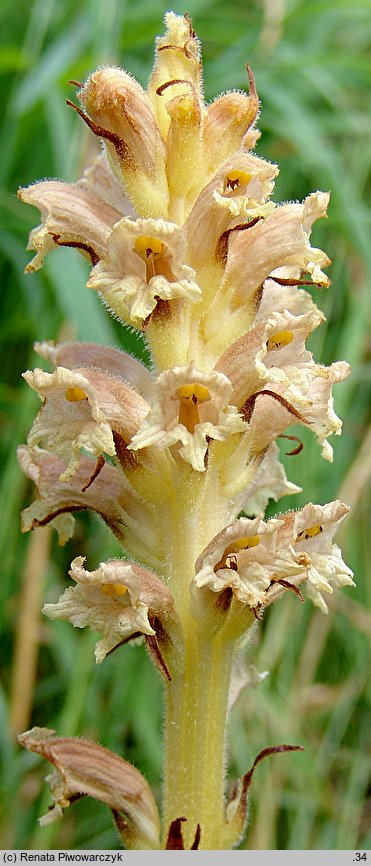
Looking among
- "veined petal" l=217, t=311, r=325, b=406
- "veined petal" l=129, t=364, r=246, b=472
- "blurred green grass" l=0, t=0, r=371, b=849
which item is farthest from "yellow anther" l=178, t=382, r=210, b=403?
"blurred green grass" l=0, t=0, r=371, b=849

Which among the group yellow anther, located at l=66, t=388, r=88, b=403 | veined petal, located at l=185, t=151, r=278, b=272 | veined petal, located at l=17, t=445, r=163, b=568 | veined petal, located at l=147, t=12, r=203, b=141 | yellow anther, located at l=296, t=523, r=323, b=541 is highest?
veined petal, located at l=147, t=12, r=203, b=141

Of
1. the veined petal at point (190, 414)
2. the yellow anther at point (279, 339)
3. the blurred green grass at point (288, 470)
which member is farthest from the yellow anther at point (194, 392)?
the blurred green grass at point (288, 470)

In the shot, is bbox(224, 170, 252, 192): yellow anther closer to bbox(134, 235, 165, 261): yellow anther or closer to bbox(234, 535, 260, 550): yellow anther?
bbox(134, 235, 165, 261): yellow anther

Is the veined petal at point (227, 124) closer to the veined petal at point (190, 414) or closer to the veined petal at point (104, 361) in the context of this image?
the veined petal at point (104, 361)

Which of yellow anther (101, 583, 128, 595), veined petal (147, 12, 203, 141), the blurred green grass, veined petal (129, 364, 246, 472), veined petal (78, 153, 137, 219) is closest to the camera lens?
veined petal (129, 364, 246, 472)

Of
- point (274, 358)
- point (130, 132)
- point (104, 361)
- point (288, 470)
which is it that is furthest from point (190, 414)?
point (288, 470)

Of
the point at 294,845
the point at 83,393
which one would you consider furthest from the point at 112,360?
the point at 294,845
